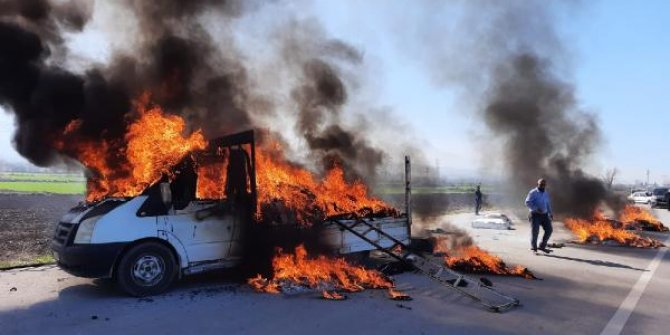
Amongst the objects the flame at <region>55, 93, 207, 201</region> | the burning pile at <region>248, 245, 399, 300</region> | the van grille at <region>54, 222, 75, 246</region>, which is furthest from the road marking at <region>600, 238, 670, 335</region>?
the van grille at <region>54, 222, 75, 246</region>

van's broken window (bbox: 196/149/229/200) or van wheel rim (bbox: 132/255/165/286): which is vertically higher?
van's broken window (bbox: 196/149/229/200)

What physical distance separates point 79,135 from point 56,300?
12.9 feet

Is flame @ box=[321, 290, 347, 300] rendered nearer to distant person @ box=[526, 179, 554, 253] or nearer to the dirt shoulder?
distant person @ box=[526, 179, 554, 253]

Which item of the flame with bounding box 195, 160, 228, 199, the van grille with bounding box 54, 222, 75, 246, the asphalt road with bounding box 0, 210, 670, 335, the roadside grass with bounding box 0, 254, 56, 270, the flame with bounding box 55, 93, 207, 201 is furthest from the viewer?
the roadside grass with bounding box 0, 254, 56, 270

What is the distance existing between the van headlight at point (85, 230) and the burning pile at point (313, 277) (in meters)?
2.40

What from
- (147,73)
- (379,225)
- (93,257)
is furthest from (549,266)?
(147,73)

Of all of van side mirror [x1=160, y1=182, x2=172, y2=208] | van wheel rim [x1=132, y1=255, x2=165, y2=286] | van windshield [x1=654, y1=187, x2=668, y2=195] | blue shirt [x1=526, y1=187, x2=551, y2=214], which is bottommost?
van wheel rim [x1=132, y1=255, x2=165, y2=286]

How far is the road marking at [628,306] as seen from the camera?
5539mm

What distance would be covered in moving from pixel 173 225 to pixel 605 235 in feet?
38.8

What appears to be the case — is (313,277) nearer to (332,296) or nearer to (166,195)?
(332,296)

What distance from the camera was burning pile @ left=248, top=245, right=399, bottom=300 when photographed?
7.27 metres

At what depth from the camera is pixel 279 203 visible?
8297 millimetres

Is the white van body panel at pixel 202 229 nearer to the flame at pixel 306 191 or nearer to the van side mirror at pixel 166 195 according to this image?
the van side mirror at pixel 166 195

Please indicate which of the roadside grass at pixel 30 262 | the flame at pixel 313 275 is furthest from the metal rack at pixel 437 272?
the roadside grass at pixel 30 262
